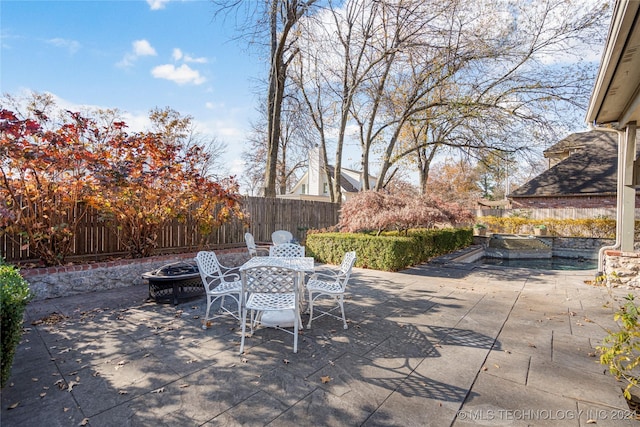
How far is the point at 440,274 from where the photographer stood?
700 centimetres

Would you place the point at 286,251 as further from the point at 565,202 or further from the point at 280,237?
the point at 565,202

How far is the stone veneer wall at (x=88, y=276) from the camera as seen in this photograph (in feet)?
15.6

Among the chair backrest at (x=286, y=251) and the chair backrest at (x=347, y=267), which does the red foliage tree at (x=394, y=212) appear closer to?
the chair backrest at (x=286, y=251)

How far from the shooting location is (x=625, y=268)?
5574mm

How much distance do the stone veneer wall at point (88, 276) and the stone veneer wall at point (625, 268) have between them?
8.34 m

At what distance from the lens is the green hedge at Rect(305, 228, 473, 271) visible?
7.26 m

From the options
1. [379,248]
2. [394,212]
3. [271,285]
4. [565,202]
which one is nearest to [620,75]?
[394,212]

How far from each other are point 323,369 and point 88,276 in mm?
4803

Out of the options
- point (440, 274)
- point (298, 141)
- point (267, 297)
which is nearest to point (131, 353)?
point (267, 297)

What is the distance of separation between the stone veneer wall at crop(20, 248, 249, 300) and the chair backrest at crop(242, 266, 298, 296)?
12.8 feet

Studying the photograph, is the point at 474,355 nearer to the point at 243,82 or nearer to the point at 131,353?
the point at 131,353

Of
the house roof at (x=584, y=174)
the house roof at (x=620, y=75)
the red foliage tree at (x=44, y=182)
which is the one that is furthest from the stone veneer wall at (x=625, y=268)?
the house roof at (x=584, y=174)

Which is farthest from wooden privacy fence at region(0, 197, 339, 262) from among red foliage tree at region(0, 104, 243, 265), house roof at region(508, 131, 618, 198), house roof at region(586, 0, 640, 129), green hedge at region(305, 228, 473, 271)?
house roof at region(508, 131, 618, 198)

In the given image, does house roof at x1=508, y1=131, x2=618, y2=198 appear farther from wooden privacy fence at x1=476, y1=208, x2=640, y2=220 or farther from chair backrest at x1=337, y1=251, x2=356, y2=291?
chair backrest at x1=337, y1=251, x2=356, y2=291
